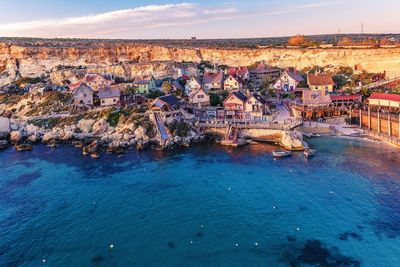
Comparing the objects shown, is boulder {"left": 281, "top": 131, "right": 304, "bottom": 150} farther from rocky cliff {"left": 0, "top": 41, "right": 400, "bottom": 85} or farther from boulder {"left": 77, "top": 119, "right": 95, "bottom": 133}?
rocky cliff {"left": 0, "top": 41, "right": 400, "bottom": 85}

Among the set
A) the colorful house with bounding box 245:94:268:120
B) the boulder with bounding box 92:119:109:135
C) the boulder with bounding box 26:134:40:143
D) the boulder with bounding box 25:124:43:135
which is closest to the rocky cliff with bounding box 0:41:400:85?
the boulder with bounding box 25:124:43:135

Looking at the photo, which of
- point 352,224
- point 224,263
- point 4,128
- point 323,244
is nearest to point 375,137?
point 352,224

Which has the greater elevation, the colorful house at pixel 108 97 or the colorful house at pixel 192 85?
the colorful house at pixel 192 85

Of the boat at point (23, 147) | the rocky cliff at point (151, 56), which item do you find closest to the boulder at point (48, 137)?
the boat at point (23, 147)

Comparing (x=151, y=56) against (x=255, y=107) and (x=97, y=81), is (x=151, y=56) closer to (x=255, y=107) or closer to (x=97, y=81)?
(x=97, y=81)

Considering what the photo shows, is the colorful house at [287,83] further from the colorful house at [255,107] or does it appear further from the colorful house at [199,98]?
the colorful house at [199,98]

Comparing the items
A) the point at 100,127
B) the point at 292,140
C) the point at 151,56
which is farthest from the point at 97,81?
the point at 292,140
